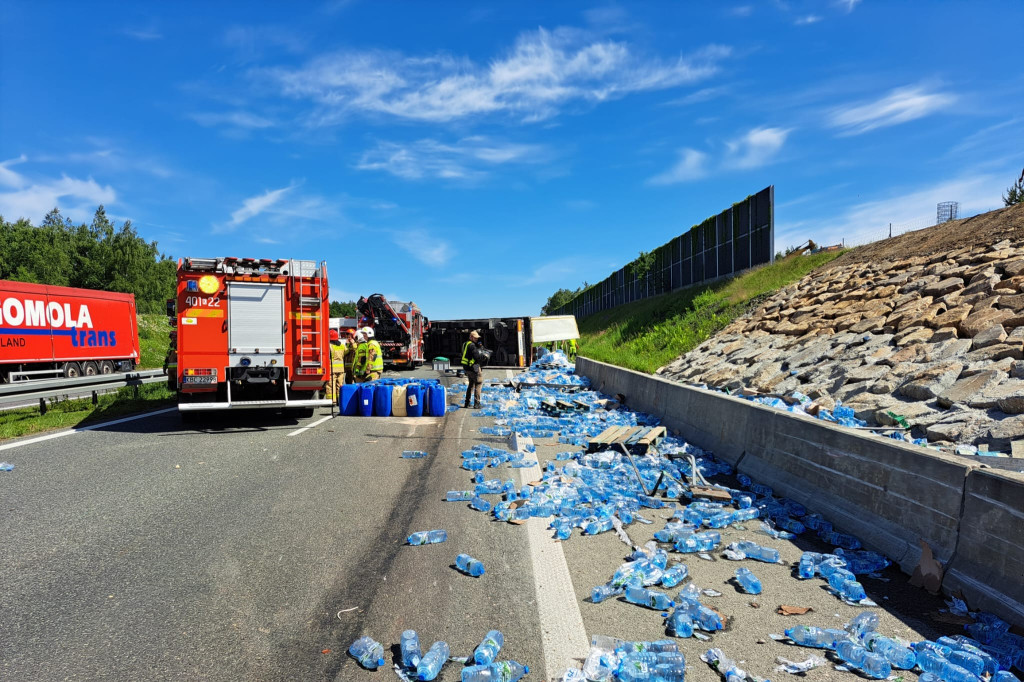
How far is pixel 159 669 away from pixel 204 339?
900cm

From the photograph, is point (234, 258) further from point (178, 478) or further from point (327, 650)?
point (327, 650)

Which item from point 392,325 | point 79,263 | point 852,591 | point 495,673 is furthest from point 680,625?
point 79,263

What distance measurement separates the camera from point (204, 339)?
424 inches

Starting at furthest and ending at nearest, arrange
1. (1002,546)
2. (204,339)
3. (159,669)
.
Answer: (204,339), (1002,546), (159,669)

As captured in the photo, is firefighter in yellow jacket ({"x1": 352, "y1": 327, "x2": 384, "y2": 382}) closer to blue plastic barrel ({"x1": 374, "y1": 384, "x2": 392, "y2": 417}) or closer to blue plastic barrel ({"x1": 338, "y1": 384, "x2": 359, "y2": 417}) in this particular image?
blue plastic barrel ({"x1": 338, "y1": 384, "x2": 359, "y2": 417})

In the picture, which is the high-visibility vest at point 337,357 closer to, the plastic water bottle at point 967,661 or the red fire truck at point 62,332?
the plastic water bottle at point 967,661

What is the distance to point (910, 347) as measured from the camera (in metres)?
8.86

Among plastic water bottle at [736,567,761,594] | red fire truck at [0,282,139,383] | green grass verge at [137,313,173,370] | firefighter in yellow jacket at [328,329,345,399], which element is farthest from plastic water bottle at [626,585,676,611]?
green grass verge at [137,313,173,370]

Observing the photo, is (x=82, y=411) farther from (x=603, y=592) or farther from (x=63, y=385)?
(x=603, y=592)

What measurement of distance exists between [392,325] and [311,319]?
15009 mm

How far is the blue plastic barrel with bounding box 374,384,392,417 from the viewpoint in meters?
12.9

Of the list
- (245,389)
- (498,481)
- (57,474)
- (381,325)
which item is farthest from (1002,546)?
(381,325)

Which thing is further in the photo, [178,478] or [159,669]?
[178,478]

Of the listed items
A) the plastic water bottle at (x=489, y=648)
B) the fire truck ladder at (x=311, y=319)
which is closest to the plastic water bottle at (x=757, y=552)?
the plastic water bottle at (x=489, y=648)
